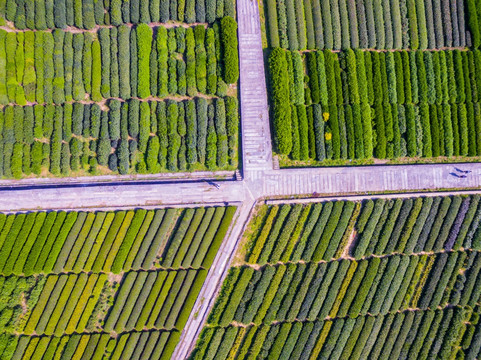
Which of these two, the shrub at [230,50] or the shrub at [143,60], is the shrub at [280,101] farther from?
the shrub at [143,60]

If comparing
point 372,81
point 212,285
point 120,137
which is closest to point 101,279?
point 212,285

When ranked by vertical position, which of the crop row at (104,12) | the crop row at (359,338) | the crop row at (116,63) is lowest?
the crop row at (359,338)

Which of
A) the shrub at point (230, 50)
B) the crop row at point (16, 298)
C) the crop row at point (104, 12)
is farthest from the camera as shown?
the shrub at point (230, 50)

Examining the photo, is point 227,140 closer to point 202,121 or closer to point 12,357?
point 202,121

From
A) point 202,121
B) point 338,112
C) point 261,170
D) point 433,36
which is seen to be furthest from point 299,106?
point 433,36

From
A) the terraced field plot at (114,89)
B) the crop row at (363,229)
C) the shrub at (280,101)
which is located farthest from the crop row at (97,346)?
the shrub at (280,101)

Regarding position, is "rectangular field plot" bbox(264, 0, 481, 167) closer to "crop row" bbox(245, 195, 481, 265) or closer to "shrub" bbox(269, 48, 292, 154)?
"shrub" bbox(269, 48, 292, 154)
